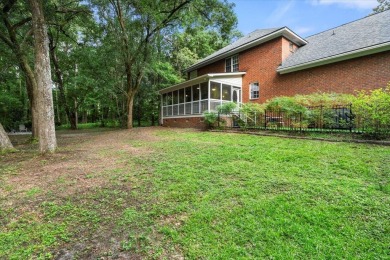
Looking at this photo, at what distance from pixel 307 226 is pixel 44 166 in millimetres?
6597

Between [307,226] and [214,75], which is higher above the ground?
[214,75]

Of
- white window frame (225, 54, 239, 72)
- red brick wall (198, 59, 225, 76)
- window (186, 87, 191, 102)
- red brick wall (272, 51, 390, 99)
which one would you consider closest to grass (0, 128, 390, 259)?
red brick wall (272, 51, 390, 99)

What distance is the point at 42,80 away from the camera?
7059 millimetres

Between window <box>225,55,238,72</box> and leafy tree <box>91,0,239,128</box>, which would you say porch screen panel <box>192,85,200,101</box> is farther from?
leafy tree <box>91,0,239,128</box>

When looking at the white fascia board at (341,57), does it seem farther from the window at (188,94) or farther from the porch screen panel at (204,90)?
the window at (188,94)

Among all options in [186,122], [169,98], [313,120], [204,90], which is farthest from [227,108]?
[169,98]

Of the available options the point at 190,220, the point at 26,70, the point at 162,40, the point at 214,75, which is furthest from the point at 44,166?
the point at 162,40

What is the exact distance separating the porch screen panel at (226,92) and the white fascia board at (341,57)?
145 inches

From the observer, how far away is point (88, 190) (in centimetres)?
417

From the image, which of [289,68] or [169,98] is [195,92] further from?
[289,68]

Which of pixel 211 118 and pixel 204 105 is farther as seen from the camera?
pixel 204 105

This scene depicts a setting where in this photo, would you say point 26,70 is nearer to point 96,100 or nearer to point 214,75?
point 214,75

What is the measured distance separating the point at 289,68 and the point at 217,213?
12.8m

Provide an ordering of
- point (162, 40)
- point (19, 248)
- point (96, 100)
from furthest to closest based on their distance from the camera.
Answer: point (96, 100)
point (162, 40)
point (19, 248)
